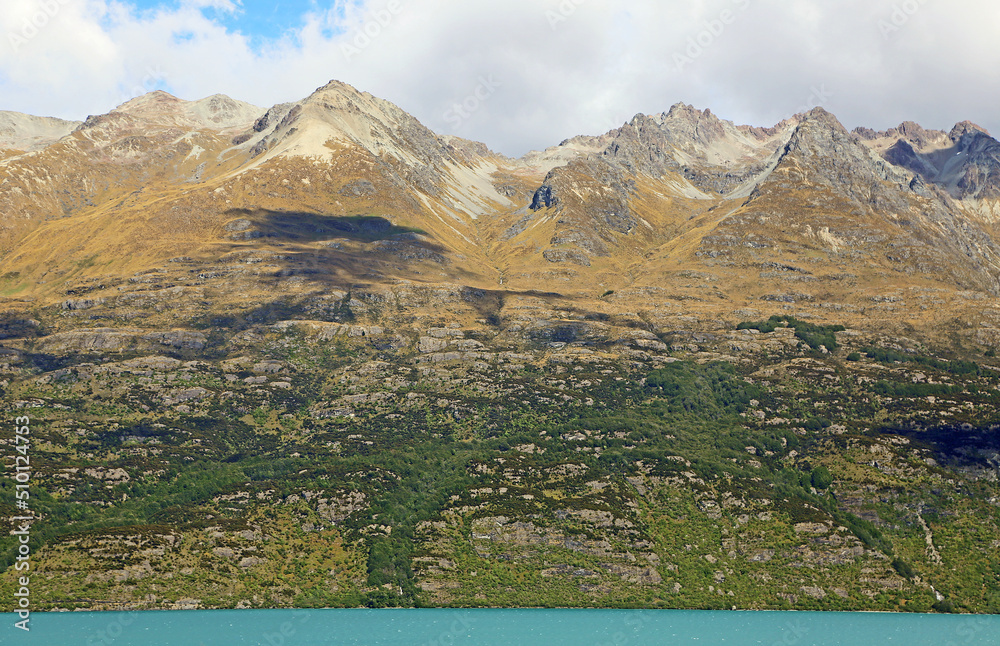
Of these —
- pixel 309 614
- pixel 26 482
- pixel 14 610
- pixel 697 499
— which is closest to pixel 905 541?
pixel 697 499

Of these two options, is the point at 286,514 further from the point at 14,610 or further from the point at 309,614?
the point at 14,610

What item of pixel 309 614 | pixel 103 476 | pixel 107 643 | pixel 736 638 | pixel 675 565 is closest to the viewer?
pixel 107 643

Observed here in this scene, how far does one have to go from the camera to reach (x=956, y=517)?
181m

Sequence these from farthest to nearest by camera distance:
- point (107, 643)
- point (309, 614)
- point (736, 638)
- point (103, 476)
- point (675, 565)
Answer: point (103, 476), point (675, 565), point (309, 614), point (736, 638), point (107, 643)

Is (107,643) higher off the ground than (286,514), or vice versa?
(286,514)

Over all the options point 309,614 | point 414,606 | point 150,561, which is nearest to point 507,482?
point 414,606

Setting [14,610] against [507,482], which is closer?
[14,610]

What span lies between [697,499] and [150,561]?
389 ft

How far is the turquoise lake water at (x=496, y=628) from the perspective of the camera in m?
135

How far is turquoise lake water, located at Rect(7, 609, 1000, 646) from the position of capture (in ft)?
442

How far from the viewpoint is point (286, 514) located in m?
182

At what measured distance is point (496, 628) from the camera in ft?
478

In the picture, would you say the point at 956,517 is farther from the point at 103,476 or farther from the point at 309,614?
the point at 103,476

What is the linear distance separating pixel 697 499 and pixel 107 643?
12463cm
